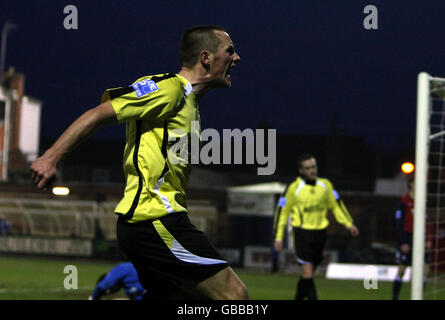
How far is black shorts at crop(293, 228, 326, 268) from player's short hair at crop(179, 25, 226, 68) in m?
6.28

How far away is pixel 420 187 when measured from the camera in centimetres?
646

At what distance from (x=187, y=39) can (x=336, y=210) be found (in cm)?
673

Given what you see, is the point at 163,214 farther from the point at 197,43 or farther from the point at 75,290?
the point at 75,290

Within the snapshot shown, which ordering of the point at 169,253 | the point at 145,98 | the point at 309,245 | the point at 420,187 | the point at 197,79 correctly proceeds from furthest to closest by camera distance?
1. the point at 309,245
2. the point at 420,187
3. the point at 197,79
4. the point at 169,253
5. the point at 145,98

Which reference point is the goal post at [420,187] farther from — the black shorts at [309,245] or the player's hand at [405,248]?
the player's hand at [405,248]

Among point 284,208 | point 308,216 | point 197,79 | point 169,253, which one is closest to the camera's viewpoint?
point 169,253

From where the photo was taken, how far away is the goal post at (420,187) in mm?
6336

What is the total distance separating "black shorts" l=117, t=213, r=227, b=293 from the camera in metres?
3.72

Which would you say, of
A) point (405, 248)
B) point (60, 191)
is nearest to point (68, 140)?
point (60, 191)

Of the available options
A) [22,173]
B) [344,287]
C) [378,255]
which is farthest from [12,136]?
[344,287]

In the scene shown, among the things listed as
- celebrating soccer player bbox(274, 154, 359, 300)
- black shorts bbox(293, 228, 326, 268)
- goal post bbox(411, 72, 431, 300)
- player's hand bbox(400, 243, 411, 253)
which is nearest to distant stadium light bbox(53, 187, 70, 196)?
goal post bbox(411, 72, 431, 300)

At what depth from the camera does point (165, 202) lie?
3.76 m

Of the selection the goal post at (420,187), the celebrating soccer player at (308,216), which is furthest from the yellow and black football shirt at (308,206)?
the goal post at (420,187)

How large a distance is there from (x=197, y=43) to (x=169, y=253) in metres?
1.19
